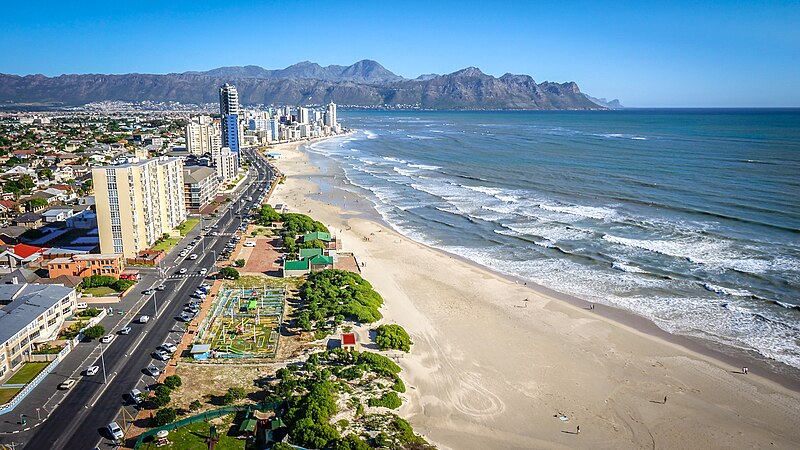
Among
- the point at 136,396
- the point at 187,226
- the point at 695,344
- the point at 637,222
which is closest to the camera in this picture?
the point at 136,396

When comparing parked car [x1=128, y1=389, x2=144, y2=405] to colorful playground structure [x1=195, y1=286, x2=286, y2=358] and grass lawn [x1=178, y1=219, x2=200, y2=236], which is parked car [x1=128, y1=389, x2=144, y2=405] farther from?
grass lawn [x1=178, y1=219, x2=200, y2=236]

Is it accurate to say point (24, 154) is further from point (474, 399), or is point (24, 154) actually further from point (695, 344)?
point (695, 344)

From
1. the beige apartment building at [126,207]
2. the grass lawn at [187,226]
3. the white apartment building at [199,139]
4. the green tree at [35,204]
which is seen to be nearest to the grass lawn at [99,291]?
A: the beige apartment building at [126,207]

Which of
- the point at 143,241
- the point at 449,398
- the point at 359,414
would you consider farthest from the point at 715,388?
the point at 143,241

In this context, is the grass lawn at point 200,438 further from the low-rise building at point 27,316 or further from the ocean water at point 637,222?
the ocean water at point 637,222

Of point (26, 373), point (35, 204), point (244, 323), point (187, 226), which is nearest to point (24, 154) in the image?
point (35, 204)

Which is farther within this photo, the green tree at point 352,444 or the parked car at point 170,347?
the parked car at point 170,347

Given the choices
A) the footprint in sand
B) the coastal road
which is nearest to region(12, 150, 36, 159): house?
the coastal road
